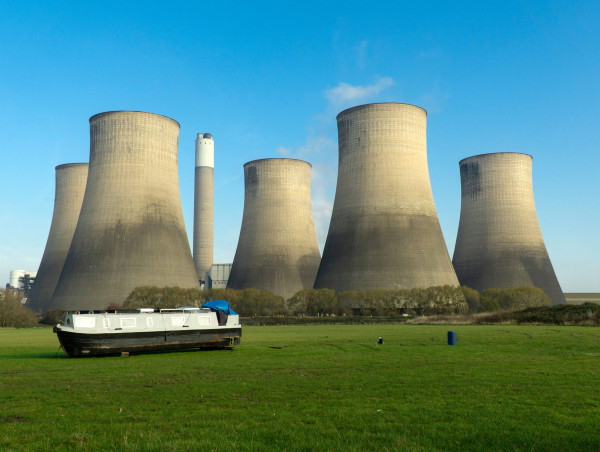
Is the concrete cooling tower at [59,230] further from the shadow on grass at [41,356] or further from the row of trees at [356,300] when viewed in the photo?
the shadow on grass at [41,356]

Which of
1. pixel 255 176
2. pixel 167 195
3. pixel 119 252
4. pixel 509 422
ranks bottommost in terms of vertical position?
pixel 509 422

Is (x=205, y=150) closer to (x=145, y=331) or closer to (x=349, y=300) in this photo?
(x=349, y=300)

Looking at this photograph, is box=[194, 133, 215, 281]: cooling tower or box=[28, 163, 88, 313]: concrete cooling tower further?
box=[194, 133, 215, 281]: cooling tower

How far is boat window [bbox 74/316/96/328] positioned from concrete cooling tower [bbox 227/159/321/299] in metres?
39.4

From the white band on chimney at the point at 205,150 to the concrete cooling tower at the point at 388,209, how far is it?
45344 mm

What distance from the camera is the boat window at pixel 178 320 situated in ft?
48.8

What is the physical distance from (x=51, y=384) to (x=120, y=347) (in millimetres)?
5245

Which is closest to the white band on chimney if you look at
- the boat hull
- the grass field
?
the boat hull

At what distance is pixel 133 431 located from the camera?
545cm

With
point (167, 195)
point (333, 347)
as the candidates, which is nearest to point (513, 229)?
point (167, 195)

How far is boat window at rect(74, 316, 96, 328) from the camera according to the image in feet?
45.2

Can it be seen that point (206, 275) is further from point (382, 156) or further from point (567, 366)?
point (567, 366)

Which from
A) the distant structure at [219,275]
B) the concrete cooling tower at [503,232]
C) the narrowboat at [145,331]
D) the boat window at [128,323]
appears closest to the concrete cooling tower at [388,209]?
the concrete cooling tower at [503,232]

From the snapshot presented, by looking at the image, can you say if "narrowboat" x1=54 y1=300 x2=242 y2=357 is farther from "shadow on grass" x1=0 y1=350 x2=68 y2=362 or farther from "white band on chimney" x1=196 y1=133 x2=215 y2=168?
"white band on chimney" x1=196 y1=133 x2=215 y2=168
